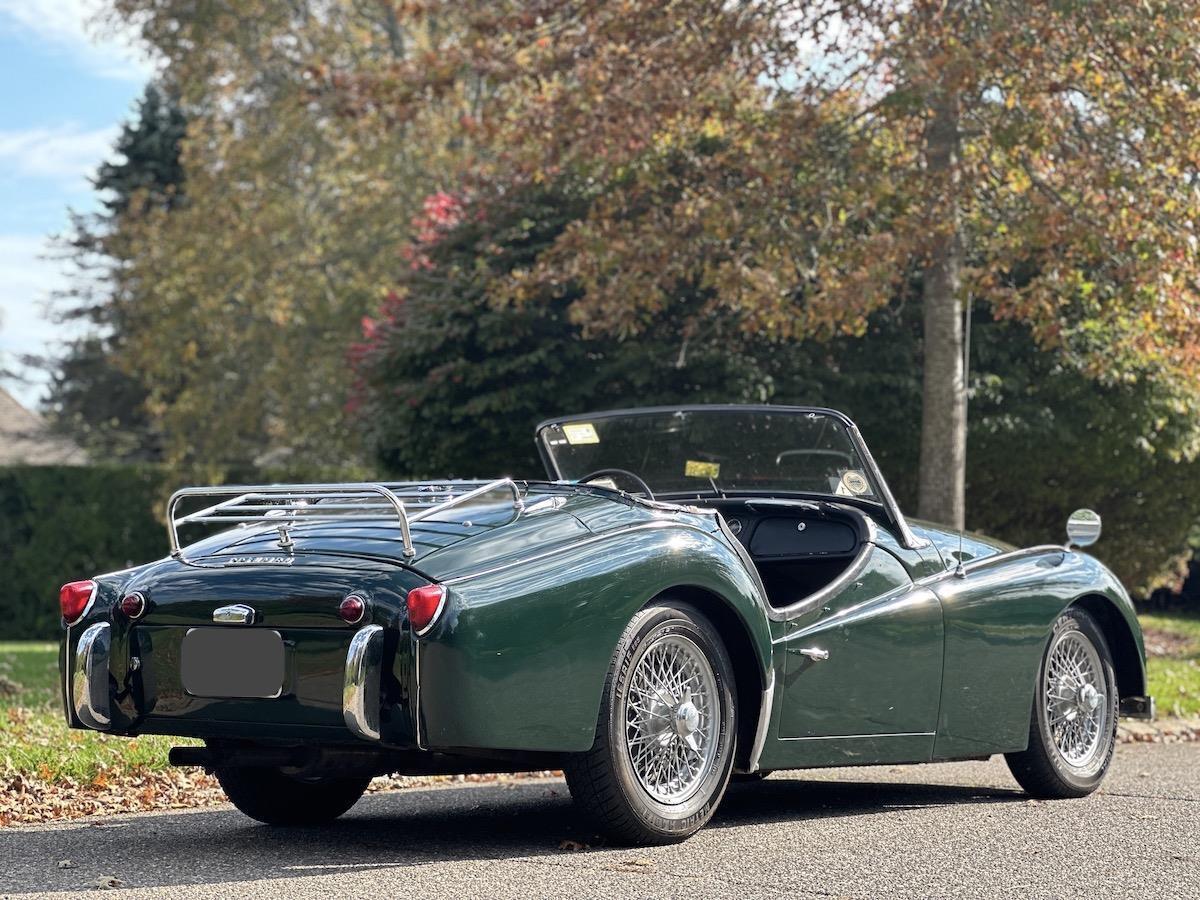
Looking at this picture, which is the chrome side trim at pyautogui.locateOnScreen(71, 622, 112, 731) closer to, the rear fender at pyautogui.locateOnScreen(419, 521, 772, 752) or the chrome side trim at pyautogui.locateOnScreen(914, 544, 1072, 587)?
the rear fender at pyautogui.locateOnScreen(419, 521, 772, 752)

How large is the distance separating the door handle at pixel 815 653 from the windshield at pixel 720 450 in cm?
96

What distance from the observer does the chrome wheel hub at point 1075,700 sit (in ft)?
23.3

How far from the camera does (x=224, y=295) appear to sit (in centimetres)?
2795

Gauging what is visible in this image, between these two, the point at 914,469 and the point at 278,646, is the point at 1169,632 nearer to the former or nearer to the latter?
the point at 914,469

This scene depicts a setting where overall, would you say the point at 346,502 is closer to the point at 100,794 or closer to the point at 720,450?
the point at 720,450

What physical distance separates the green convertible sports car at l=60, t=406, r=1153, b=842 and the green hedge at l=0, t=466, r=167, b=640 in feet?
67.2

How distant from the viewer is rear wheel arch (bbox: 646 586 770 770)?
573 cm

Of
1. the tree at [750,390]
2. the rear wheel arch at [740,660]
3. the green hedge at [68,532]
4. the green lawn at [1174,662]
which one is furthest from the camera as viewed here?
the green hedge at [68,532]

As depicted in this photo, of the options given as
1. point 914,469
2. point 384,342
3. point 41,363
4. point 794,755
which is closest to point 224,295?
point 384,342

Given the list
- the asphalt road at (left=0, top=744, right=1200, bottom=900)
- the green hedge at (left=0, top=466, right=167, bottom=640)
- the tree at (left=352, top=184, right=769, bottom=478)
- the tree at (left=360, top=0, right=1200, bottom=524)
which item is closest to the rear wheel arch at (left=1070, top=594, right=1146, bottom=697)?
the asphalt road at (left=0, top=744, right=1200, bottom=900)

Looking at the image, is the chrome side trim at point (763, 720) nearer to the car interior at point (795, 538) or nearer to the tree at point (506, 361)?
the car interior at point (795, 538)

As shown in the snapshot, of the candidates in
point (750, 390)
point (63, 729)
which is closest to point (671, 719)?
point (63, 729)

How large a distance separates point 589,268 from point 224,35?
18220 millimetres

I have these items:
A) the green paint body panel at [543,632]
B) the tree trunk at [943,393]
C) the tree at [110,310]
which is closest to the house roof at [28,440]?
the tree at [110,310]
